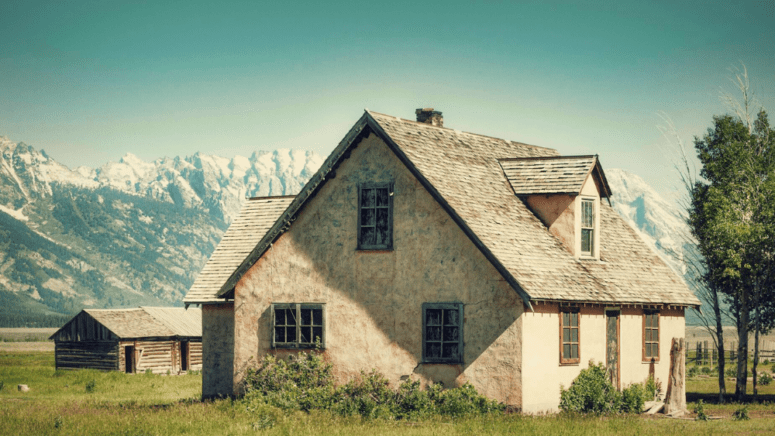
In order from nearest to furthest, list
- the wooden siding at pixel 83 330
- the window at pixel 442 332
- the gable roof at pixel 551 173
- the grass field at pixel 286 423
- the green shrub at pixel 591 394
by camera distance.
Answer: the grass field at pixel 286 423 < the window at pixel 442 332 < the green shrub at pixel 591 394 < the gable roof at pixel 551 173 < the wooden siding at pixel 83 330

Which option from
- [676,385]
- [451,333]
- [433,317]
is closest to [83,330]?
[433,317]

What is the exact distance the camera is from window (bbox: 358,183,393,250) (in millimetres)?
25850

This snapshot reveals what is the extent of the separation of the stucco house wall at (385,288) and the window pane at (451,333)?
14.8 inches

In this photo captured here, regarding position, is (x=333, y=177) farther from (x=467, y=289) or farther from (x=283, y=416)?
(x=283, y=416)

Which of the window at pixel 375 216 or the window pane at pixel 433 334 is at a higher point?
the window at pixel 375 216

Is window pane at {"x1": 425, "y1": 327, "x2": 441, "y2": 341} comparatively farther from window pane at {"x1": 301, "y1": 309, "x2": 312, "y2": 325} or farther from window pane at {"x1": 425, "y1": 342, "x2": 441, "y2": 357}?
window pane at {"x1": 301, "y1": 309, "x2": 312, "y2": 325}

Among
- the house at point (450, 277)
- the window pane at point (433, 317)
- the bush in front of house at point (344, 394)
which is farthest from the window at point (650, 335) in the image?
the window pane at point (433, 317)

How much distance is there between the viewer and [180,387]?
44.4 m

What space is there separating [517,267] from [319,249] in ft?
19.9

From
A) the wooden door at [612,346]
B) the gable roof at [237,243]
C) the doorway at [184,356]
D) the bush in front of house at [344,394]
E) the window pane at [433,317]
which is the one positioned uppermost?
the gable roof at [237,243]

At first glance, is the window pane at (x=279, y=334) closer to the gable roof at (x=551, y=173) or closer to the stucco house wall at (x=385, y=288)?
the stucco house wall at (x=385, y=288)

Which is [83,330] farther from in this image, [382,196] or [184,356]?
[382,196]

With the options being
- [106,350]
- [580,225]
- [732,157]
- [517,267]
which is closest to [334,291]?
[517,267]

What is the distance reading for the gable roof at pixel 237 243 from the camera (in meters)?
32.3
